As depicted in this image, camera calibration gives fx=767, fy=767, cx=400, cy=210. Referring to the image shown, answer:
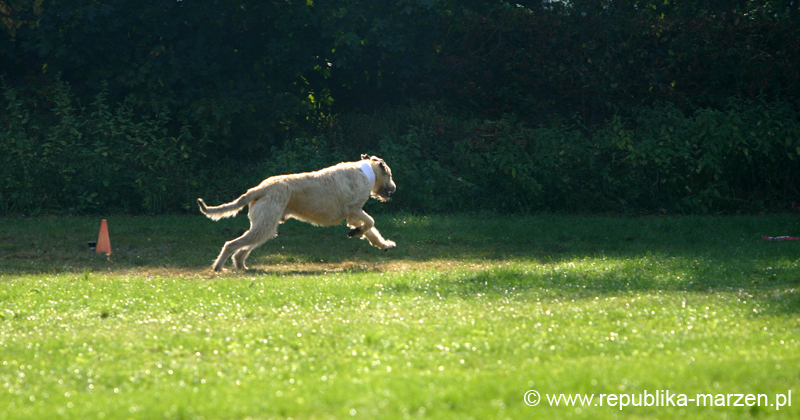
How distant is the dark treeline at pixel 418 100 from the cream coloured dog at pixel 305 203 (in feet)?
17.3

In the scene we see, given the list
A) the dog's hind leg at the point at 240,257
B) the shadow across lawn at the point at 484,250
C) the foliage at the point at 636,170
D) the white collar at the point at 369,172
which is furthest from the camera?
the foliage at the point at 636,170

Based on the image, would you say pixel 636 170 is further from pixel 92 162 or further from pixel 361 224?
pixel 92 162

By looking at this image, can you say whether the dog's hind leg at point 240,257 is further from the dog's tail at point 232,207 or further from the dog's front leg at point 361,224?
the dog's front leg at point 361,224

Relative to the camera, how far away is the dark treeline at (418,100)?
52.6 ft

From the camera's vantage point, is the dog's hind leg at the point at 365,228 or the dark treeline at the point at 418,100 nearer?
the dog's hind leg at the point at 365,228

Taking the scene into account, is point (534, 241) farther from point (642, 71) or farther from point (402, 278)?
point (642, 71)

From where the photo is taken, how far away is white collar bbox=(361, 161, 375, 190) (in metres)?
11.2

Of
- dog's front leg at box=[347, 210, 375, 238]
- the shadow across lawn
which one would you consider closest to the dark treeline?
the shadow across lawn

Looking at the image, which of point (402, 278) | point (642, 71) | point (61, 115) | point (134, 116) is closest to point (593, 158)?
point (642, 71)

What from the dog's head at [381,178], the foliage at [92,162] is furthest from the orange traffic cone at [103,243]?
the foliage at [92,162]

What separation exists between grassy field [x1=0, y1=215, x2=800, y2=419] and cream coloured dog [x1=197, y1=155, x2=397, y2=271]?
424 mm

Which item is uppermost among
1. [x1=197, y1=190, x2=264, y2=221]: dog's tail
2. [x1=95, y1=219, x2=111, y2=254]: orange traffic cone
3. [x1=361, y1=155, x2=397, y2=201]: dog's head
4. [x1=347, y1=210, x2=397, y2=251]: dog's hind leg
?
[x1=361, y1=155, x2=397, y2=201]: dog's head

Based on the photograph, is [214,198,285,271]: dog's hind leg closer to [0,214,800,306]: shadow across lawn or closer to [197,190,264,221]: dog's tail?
[197,190,264,221]: dog's tail

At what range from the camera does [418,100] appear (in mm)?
20188
